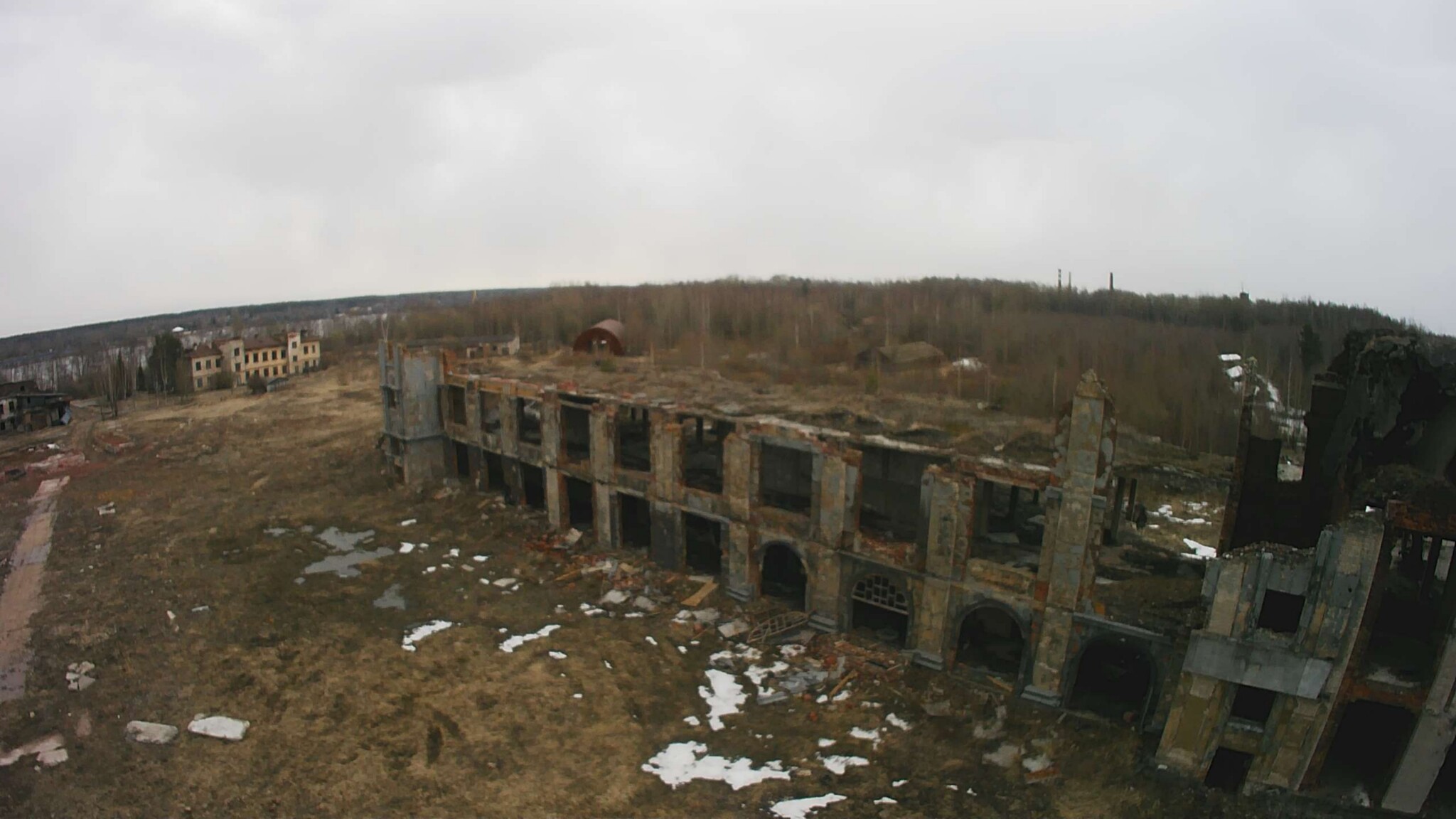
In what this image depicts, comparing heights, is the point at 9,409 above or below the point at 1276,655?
below

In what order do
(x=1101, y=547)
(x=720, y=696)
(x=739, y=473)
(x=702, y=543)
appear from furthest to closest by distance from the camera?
(x=702, y=543) → (x=739, y=473) → (x=720, y=696) → (x=1101, y=547)

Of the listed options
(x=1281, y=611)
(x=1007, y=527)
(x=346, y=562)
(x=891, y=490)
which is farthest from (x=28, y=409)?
(x=1281, y=611)

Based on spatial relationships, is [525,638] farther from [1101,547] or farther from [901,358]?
[901,358]

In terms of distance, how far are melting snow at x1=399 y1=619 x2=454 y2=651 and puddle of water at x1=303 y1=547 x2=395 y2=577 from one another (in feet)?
13.0

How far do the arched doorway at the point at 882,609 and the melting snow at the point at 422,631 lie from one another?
9656 mm

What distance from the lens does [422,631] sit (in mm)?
18188

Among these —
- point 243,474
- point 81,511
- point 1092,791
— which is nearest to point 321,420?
point 243,474

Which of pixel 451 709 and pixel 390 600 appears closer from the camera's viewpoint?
pixel 451 709

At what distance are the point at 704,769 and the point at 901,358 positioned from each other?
84.1 ft

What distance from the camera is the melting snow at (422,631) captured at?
57.6 ft

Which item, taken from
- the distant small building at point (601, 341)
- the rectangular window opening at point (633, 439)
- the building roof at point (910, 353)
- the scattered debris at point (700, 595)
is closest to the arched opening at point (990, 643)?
the scattered debris at point (700, 595)

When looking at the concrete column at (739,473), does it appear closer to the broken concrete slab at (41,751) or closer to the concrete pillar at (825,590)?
the concrete pillar at (825,590)

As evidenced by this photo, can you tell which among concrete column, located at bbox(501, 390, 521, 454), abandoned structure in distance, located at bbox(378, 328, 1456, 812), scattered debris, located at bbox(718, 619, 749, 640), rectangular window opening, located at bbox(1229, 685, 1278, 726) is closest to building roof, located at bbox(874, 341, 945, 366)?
abandoned structure in distance, located at bbox(378, 328, 1456, 812)

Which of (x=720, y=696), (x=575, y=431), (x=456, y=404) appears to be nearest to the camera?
(x=720, y=696)
